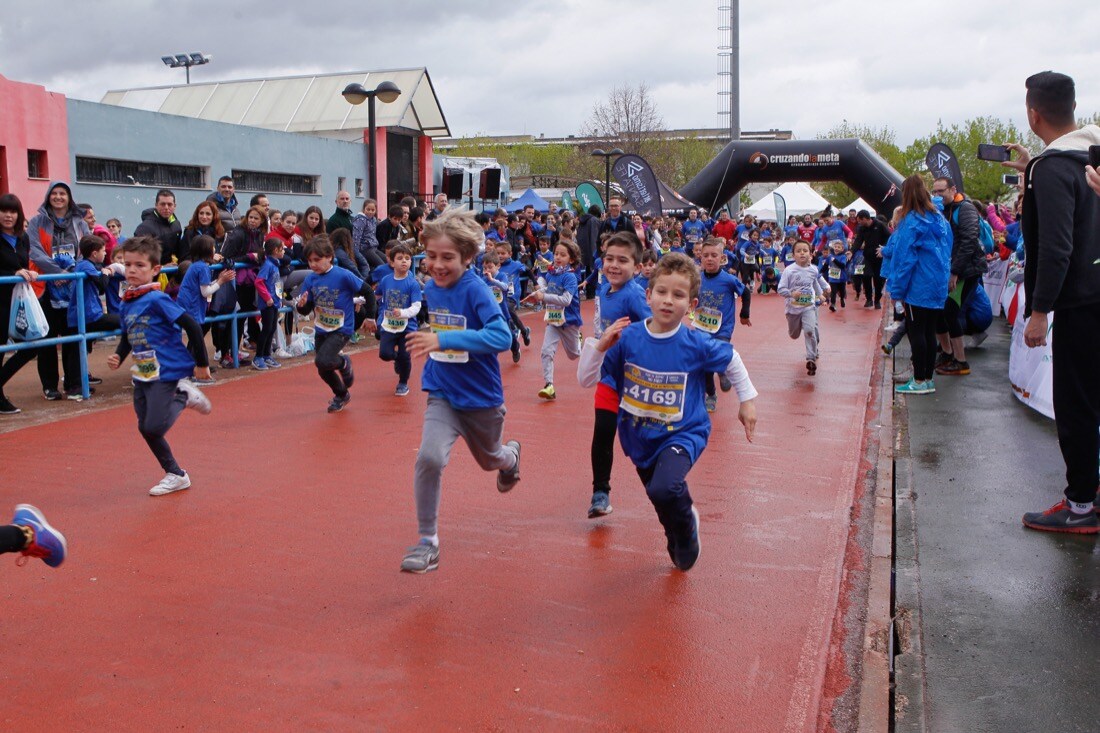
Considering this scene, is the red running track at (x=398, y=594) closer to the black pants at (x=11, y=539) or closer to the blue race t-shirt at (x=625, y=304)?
the black pants at (x=11, y=539)

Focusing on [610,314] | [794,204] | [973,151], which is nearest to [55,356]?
[610,314]

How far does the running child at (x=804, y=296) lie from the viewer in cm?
1156

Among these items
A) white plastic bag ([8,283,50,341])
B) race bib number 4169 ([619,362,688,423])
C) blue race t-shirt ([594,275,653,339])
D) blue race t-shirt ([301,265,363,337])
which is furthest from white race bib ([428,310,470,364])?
white plastic bag ([8,283,50,341])

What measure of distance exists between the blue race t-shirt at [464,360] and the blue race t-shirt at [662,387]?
66cm

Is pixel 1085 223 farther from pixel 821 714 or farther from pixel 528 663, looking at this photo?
pixel 528 663

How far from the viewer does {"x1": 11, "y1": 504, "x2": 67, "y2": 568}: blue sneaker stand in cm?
418

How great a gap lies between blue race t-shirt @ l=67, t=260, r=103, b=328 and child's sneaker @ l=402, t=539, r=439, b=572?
6109 mm

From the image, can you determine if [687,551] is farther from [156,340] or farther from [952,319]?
[952,319]

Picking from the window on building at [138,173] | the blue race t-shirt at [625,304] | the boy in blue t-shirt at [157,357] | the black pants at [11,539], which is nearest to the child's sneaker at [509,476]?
the blue race t-shirt at [625,304]

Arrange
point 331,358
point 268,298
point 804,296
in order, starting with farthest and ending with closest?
point 268,298
point 804,296
point 331,358

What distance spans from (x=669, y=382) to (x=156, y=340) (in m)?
3.64

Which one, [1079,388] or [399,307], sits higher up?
[399,307]

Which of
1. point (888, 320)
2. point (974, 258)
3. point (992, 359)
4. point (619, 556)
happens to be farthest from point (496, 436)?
point (888, 320)

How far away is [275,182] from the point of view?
94.4 ft
